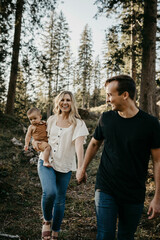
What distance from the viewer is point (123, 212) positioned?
262cm

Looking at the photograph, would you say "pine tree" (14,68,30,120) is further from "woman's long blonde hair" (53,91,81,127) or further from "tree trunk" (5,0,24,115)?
"woman's long blonde hair" (53,91,81,127)

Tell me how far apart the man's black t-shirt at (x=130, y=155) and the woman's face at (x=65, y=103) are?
4.74 ft

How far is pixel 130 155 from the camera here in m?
2.51

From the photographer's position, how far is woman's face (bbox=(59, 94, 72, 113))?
3.88 metres

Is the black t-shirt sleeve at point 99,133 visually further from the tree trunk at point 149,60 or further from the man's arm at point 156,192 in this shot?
the tree trunk at point 149,60

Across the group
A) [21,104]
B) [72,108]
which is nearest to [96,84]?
[21,104]

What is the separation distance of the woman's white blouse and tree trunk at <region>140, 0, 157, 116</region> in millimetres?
→ 5713

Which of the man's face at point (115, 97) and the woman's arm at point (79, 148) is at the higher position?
the man's face at point (115, 97)

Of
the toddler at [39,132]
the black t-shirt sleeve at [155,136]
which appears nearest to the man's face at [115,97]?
the black t-shirt sleeve at [155,136]

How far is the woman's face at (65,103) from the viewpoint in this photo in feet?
12.7

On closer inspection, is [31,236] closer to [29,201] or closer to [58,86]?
[29,201]

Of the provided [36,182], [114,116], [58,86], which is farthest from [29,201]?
[58,86]

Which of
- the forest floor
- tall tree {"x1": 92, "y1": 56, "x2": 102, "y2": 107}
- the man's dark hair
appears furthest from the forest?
tall tree {"x1": 92, "y1": 56, "x2": 102, "y2": 107}

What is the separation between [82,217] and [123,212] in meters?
2.84
